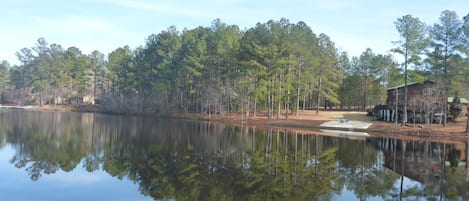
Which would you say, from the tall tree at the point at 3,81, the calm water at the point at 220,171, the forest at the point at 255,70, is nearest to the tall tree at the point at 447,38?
the forest at the point at 255,70

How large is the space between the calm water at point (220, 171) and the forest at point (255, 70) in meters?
18.2

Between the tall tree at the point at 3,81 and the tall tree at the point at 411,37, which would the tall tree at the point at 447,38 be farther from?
the tall tree at the point at 3,81

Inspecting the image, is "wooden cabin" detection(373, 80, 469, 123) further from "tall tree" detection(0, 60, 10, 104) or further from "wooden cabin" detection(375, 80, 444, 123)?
"tall tree" detection(0, 60, 10, 104)

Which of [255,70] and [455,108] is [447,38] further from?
[255,70]

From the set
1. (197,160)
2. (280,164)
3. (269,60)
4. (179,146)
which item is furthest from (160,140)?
(269,60)

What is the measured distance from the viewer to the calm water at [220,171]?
1440 centimetres

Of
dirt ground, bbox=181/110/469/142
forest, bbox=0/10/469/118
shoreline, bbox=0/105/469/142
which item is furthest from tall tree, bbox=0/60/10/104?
dirt ground, bbox=181/110/469/142

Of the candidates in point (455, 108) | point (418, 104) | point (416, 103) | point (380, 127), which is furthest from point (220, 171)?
point (455, 108)

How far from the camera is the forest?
44.2 meters

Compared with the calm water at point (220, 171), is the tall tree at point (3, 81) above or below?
above

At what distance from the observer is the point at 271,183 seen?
1581cm

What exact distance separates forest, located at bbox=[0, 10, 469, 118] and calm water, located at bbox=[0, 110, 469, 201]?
59.6ft

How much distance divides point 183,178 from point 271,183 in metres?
3.46

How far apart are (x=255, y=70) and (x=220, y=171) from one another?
4094cm
